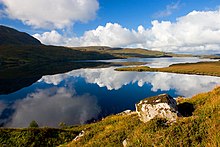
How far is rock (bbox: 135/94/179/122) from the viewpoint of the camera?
16.2 m

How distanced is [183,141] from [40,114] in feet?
198

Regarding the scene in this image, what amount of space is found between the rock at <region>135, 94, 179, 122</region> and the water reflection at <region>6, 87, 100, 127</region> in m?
42.0

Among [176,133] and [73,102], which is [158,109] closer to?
[176,133]

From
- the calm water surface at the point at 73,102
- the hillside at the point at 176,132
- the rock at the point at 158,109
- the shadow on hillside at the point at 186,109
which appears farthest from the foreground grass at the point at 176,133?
the calm water surface at the point at 73,102

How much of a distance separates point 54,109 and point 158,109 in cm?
5936

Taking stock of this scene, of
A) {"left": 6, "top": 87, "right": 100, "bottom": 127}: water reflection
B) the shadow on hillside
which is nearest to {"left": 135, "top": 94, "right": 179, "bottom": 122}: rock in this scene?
the shadow on hillside

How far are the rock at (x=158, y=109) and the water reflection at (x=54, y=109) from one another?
41961mm

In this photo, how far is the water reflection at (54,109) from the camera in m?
59.4

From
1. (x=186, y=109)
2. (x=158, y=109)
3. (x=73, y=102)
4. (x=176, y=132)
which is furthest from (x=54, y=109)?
(x=176, y=132)

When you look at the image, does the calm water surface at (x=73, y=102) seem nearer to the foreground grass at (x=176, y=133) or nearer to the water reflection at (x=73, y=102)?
the water reflection at (x=73, y=102)

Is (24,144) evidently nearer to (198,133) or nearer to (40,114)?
(198,133)

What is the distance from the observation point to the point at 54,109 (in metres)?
71.0

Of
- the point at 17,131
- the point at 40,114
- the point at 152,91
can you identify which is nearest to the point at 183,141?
the point at 17,131

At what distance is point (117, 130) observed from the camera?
17.1 meters
